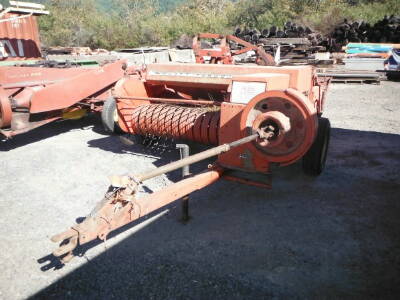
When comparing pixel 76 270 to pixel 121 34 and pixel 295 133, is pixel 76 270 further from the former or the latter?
pixel 121 34

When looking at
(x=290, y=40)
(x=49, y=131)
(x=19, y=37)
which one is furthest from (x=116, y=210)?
(x=290, y=40)

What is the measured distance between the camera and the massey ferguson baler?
2.08 meters

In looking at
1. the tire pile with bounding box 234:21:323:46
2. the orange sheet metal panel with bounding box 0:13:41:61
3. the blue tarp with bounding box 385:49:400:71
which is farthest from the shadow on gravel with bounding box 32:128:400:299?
the tire pile with bounding box 234:21:323:46

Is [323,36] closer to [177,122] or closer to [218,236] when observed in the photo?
[177,122]

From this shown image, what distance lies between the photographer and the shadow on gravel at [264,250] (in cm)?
221

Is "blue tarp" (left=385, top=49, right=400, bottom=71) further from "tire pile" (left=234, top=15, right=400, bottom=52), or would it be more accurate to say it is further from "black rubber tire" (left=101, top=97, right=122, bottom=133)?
"black rubber tire" (left=101, top=97, right=122, bottom=133)

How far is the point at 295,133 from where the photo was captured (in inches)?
109

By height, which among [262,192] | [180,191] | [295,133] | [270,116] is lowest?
[262,192]

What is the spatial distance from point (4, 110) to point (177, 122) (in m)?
2.24

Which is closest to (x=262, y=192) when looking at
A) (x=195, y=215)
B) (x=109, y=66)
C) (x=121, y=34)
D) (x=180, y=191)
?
(x=195, y=215)

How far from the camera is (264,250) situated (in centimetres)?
258

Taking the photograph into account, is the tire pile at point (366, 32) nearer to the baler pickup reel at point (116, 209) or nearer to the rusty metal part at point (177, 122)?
the rusty metal part at point (177, 122)

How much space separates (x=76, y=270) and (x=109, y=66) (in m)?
3.75

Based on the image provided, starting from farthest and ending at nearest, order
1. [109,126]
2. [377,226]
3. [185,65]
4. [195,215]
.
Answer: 1. [109,126]
2. [185,65]
3. [195,215]
4. [377,226]
